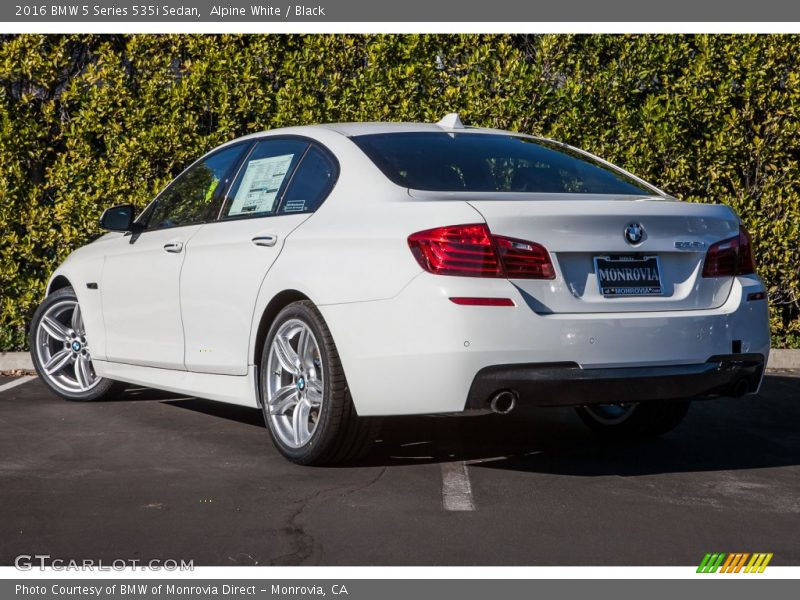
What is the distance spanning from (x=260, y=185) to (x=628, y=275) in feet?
7.12

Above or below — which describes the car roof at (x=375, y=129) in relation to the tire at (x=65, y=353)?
above

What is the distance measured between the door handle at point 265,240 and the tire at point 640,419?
6.75 feet

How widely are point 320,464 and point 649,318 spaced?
170 centimetres

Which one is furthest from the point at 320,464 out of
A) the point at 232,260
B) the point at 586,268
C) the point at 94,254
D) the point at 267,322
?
the point at 94,254

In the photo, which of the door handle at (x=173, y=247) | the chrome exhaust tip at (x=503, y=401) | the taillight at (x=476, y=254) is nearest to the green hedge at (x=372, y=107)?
the door handle at (x=173, y=247)

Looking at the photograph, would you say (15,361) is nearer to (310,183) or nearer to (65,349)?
(65,349)

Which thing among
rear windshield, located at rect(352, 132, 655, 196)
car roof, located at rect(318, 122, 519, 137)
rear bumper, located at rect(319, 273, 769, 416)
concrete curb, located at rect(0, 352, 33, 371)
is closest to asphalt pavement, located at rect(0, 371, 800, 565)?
rear bumper, located at rect(319, 273, 769, 416)

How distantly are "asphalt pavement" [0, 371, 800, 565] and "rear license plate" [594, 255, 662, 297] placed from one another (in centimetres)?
88

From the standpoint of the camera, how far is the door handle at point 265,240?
19.0ft

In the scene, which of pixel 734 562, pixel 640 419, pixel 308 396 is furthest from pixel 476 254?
pixel 640 419

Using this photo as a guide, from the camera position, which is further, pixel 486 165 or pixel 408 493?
pixel 486 165

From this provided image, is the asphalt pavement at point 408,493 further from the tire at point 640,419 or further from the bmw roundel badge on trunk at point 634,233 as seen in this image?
the bmw roundel badge on trunk at point 634,233

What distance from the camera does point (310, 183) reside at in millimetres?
5926

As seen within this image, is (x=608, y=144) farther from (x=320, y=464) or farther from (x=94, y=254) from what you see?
(x=320, y=464)
